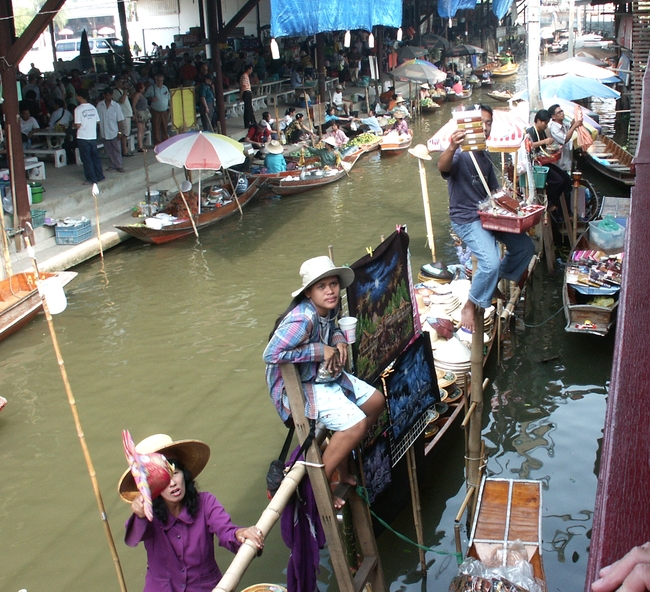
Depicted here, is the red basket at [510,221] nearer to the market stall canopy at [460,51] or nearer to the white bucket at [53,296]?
the white bucket at [53,296]

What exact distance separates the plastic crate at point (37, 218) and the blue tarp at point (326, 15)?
5247 millimetres

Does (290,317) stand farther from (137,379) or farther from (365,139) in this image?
(365,139)

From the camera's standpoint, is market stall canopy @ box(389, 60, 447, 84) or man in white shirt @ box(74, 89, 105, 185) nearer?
man in white shirt @ box(74, 89, 105, 185)

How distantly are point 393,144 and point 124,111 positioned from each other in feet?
23.4

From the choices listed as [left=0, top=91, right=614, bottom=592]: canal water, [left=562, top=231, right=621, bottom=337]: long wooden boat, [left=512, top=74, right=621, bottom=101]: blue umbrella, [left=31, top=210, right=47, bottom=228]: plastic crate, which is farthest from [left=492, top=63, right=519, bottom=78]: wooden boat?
[left=562, top=231, right=621, bottom=337]: long wooden boat

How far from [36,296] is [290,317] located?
7066 mm

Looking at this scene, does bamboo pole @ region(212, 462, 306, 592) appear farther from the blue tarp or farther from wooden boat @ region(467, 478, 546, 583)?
the blue tarp

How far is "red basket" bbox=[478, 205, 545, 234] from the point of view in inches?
208

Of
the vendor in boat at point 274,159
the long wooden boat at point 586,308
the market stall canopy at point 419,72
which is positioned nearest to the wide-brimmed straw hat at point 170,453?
the long wooden boat at point 586,308

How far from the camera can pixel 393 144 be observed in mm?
19750

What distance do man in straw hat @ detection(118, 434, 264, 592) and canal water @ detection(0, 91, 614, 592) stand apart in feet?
5.70

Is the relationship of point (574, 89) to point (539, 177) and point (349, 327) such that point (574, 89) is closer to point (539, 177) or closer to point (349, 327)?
point (539, 177)

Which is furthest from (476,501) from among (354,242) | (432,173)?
(432,173)

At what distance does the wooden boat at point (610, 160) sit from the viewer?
13.8 meters
